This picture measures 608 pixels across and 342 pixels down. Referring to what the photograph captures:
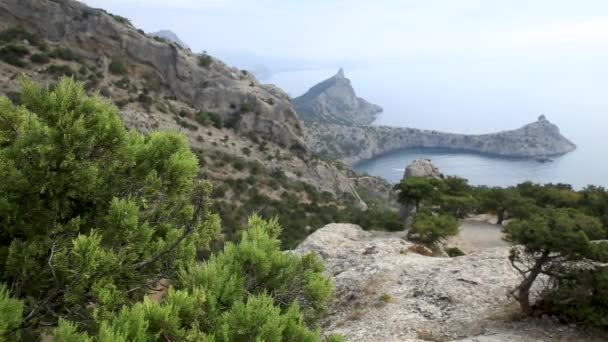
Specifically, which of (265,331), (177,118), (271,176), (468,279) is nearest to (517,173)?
(271,176)

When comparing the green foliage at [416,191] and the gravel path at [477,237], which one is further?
the green foliage at [416,191]

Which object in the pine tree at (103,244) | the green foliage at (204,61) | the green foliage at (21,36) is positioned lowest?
the pine tree at (103,244)

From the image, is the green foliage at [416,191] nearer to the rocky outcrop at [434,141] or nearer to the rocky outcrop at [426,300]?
the rocky outcrop at [426,300]

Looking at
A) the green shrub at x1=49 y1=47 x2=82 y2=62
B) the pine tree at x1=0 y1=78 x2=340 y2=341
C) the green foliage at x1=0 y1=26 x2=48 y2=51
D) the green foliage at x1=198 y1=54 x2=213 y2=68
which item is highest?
the green foliage at x1=198 y1=54 x2=213 y2=68

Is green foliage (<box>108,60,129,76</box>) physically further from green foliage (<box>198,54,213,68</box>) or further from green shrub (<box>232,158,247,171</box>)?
green shrub (<box>232,158,247,171</box>)

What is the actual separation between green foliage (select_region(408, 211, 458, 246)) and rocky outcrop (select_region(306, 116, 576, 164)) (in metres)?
115

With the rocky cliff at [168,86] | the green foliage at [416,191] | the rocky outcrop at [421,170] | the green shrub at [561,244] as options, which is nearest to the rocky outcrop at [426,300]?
the green shrub at [561,244]

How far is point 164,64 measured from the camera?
5603 centimetres

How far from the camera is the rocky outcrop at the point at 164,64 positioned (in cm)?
5084

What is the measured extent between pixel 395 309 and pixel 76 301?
1264cm

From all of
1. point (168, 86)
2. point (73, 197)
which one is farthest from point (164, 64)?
point (73, 197)

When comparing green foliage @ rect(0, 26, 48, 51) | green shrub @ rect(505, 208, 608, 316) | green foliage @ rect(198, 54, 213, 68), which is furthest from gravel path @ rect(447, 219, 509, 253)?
green foliage @ rect(0, 26, 48, 51)

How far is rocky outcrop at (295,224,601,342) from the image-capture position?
13.6 m

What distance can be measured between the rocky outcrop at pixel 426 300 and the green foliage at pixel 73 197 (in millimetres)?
7662
